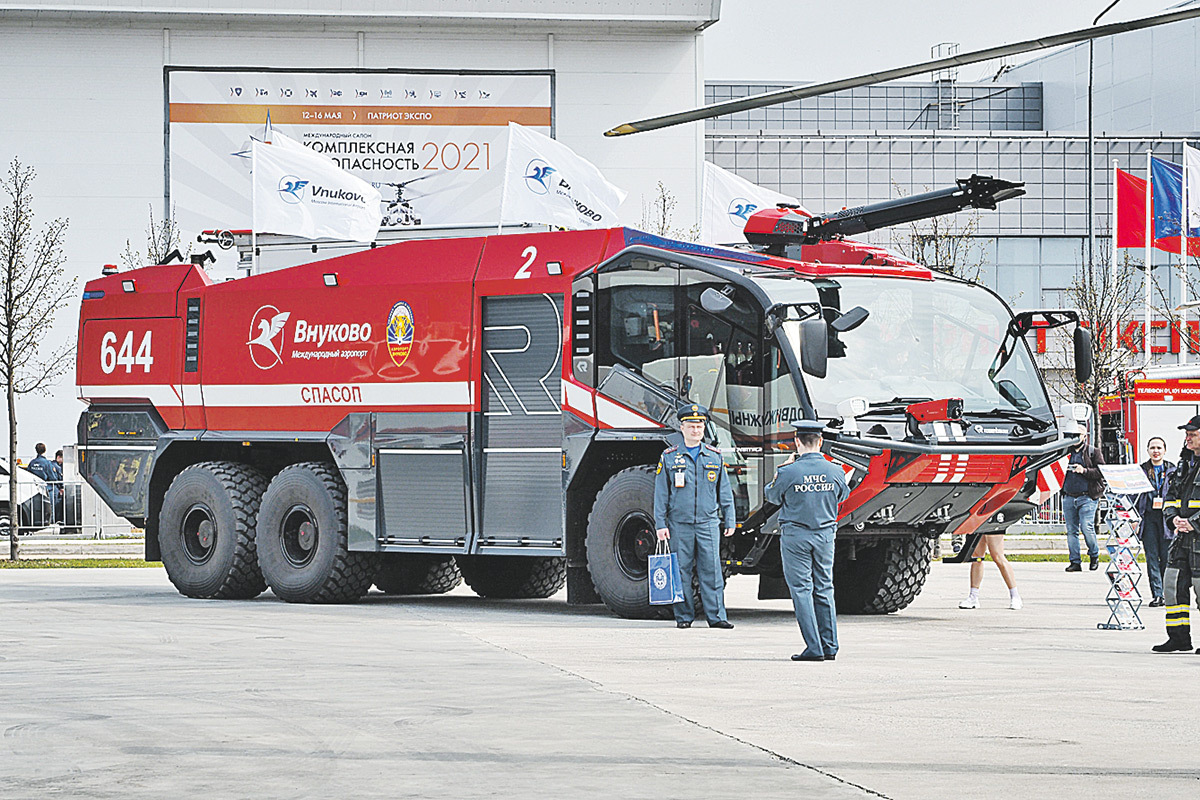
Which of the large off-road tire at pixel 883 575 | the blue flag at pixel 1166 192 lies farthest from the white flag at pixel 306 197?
the blue flag at pixel 1166 192

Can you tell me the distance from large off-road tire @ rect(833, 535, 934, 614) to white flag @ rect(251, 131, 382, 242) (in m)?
7.56

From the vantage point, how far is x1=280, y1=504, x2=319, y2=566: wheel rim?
60.2ft

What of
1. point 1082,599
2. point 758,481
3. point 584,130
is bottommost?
point 1082,599

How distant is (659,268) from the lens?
53.3 ft

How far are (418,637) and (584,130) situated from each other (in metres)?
32.2

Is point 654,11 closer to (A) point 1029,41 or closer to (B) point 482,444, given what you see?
(B) point 482,444

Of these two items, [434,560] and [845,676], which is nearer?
[845,676]

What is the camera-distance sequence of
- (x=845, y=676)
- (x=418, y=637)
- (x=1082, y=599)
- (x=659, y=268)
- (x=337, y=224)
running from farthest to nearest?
(x=337, y=224)
(x=1082, y=599)
(x=659, y=268)
(x=418, y=637)
(x=845, y=676)

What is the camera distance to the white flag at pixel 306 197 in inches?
872

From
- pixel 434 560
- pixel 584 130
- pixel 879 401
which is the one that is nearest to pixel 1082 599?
pixel 879 401

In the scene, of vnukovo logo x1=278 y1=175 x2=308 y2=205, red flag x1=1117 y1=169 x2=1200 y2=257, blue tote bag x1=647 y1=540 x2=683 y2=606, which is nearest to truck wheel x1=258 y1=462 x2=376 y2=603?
blue tote bag x1=647 y1=540 x2=683 y2=606

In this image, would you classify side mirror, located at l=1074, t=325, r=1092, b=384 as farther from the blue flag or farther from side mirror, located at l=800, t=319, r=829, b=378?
the blue flag

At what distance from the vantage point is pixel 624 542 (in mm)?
16234

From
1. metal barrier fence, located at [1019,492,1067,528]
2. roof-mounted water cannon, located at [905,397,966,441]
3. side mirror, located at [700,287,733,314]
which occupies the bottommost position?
→ metal barrier fence, located at [1019,492,1067,528]
